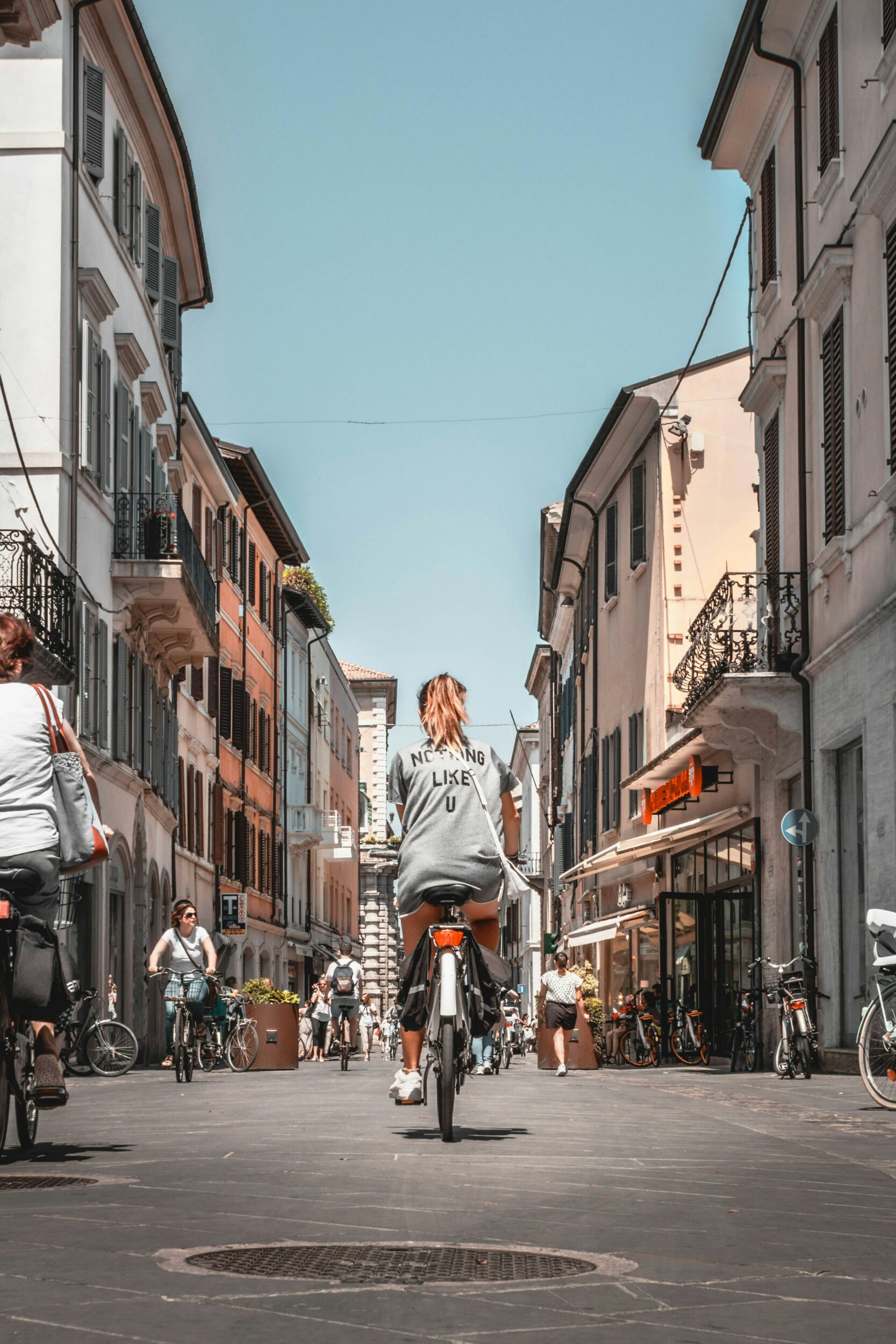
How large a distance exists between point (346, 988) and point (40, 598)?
324 inches

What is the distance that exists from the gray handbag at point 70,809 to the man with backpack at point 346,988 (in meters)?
21.4

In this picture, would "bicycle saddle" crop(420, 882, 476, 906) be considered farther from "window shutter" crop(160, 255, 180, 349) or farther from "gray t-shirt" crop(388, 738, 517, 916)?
"window shutter" crop(160, 255, 180, 349)

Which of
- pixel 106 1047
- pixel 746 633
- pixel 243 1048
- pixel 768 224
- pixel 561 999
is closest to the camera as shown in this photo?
pixel 106 1047

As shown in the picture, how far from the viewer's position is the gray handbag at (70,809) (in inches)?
294

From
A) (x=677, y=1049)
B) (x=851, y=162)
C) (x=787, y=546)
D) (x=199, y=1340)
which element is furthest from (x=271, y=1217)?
(x=677, y=1049)

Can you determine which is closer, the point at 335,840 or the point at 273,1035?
the point at 273,1035

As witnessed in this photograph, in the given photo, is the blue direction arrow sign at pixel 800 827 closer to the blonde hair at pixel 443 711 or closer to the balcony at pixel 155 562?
the blonde hair at pixel 443 711

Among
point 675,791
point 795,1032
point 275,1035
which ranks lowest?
point 275,1035

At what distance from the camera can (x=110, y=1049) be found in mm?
22672

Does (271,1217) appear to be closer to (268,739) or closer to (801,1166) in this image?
(801,1166)

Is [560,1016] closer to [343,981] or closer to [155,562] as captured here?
[343,981]

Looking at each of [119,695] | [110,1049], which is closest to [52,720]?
[110,1049]

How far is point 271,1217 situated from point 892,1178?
2.65 m

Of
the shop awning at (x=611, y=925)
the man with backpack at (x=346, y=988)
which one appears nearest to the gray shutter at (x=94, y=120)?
the man with backpack at (x=346, y=988)
